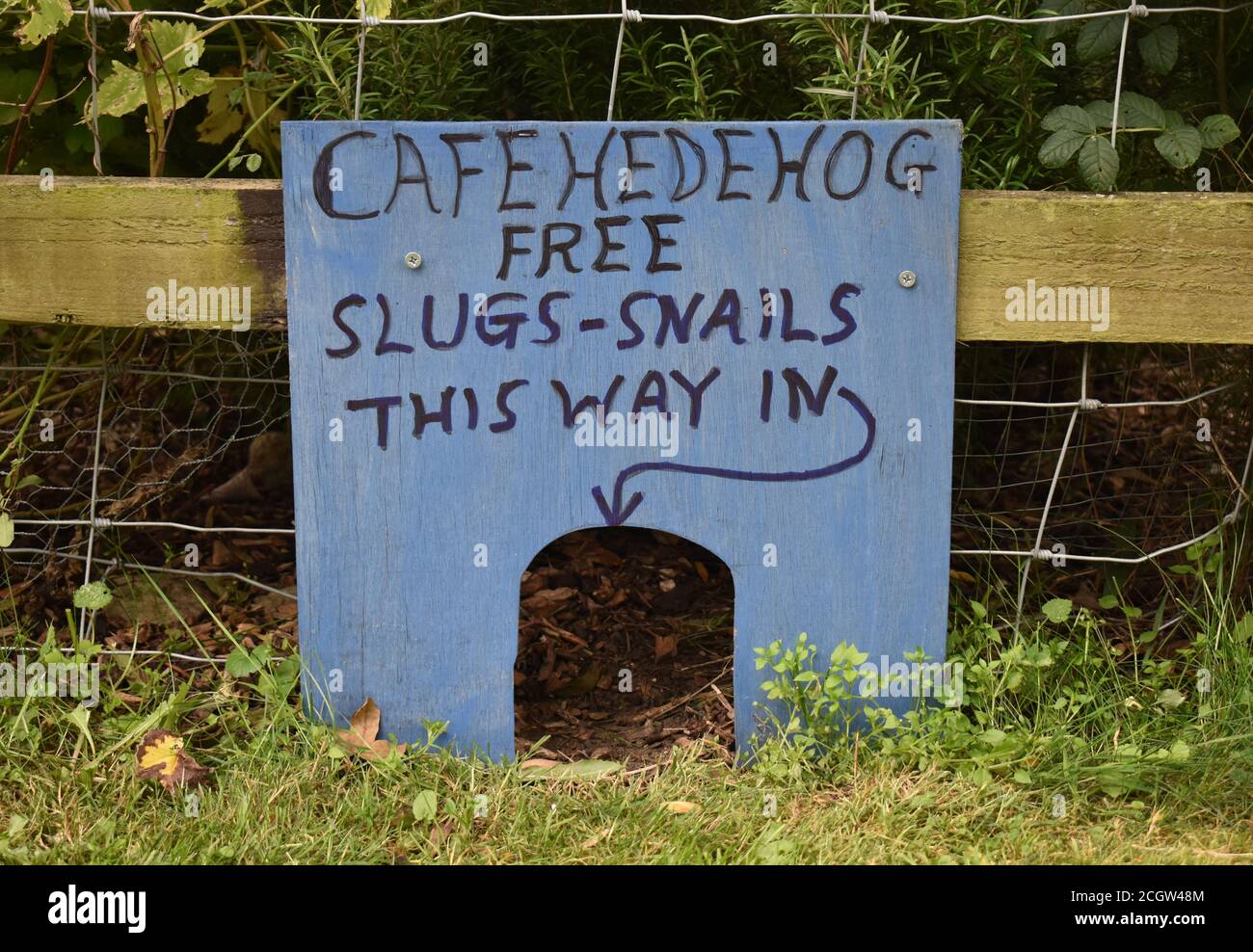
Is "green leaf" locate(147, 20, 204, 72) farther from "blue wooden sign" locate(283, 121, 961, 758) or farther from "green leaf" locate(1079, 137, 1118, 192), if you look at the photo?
"green leaf" locate(1079, 137, 1118, 192)

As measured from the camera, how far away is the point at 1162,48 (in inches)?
108

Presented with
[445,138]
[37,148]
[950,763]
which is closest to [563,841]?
[950,763]

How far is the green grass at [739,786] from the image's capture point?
2443 millimetres

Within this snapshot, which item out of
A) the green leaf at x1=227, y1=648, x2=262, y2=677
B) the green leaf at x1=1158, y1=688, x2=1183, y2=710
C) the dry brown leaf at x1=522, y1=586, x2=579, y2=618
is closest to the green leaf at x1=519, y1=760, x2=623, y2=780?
the green leaf at x1=227, y1=648, x2=262, y2=677

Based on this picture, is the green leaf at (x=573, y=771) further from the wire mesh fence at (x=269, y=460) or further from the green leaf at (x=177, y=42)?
the green leaf at (x=177, y=42)

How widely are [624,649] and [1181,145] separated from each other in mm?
1814

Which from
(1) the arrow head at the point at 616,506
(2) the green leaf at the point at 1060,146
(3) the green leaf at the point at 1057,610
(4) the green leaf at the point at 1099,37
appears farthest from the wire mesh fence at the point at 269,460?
(1) the arrow head at the point at 616,506

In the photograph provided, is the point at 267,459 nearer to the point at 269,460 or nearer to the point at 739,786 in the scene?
the point at 269,460

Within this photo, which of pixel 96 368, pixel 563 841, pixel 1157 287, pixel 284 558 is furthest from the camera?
pixel 284 558

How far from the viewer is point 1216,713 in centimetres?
275

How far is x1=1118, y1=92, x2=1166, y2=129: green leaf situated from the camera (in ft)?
8.89

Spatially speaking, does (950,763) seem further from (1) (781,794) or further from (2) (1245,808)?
(2) (1245,808)

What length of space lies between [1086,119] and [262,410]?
2.34m

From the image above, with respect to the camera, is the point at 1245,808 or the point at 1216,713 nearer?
the point at 1245,808
